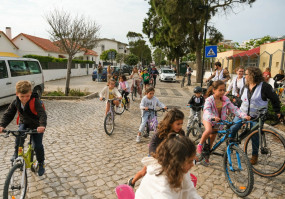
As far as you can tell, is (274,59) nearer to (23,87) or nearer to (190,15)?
(190,15)

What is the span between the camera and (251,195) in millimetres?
3432

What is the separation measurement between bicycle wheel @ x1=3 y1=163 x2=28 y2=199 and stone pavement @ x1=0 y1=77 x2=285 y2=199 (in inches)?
13.0

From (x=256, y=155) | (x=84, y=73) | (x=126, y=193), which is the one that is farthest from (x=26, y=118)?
(x=84, y=73)

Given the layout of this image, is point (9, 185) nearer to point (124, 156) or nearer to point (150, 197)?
point (150, 197)

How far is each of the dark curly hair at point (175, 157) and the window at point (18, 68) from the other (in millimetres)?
9197

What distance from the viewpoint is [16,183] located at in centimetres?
291

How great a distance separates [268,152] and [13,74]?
9.27m

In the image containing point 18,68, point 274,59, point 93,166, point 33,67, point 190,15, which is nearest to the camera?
point 93,166

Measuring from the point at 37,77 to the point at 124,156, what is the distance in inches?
307

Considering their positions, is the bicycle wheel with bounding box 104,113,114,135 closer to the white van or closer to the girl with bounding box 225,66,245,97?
the girl with bounding box 225,66,245,97

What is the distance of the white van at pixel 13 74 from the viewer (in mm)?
8500

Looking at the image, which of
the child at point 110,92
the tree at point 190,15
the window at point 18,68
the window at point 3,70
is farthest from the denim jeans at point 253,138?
the tree at point 190,15

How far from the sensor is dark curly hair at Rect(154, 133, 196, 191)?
1607 mm

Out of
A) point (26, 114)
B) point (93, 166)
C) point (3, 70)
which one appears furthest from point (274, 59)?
point (26, 114)
